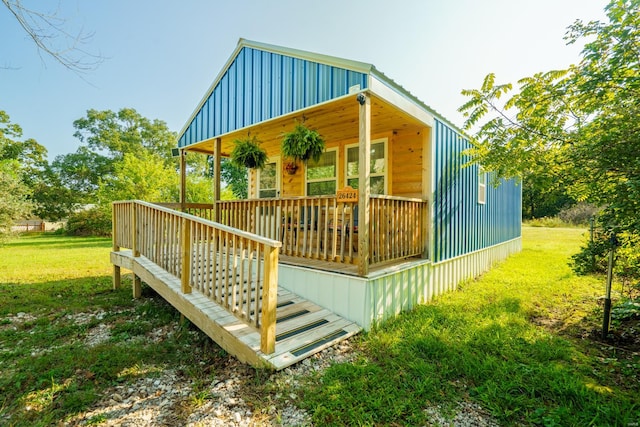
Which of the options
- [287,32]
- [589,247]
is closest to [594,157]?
[589,247]

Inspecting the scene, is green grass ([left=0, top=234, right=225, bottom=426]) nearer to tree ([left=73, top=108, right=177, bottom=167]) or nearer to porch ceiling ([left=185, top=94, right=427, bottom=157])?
porch ceiling ([left=185, top=94, right=427, bottom=157])

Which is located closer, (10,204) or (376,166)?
(376,166)

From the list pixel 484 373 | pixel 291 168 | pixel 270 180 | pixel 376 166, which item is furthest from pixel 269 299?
pixel 270 180

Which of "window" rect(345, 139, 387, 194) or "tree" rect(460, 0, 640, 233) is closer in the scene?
"tree" rect(460, 0, 640, 233)

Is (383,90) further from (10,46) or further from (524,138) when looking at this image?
(10,46)

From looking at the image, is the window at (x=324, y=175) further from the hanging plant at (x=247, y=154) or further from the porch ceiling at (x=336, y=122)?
the hanging plant at (x=247, y=154)

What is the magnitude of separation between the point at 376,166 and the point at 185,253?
13.7ft

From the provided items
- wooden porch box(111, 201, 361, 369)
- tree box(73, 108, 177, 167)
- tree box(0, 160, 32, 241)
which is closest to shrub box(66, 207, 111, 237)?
tree box(0, 160, 32, 241)

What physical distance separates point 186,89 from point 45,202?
20.7m

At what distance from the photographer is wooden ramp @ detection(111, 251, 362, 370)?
2758 millimetres

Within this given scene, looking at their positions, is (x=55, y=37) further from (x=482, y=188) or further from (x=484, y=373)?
(x=482, y=188)

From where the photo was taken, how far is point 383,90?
3746 millimetres

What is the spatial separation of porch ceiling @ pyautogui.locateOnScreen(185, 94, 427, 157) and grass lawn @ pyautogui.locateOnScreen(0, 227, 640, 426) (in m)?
3.10

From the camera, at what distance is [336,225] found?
149 inches
